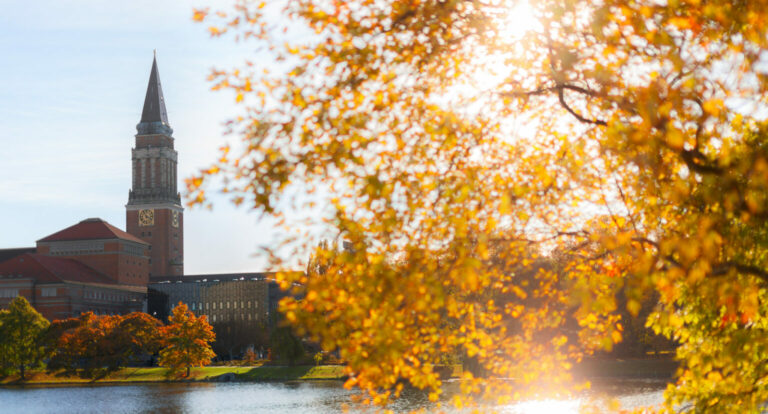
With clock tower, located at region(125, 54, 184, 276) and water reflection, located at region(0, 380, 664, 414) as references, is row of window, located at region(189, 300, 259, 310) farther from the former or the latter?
water reflection, located at region(0, 380, 664, 414)

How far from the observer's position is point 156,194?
5974 inches

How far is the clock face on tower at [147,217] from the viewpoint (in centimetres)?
15062

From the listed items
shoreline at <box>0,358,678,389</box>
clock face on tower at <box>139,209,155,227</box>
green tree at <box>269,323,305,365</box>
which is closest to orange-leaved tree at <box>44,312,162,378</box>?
shoreline at <box>0,358,678,389</box>

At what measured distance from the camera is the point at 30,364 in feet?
266

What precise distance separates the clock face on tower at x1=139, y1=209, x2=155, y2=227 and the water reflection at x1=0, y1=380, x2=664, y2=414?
81768mm

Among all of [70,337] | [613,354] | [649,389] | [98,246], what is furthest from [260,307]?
[649,389]

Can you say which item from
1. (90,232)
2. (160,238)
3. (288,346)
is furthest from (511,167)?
(160,238)

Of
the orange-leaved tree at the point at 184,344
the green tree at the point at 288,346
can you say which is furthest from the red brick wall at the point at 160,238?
the green tree at the point at 288,346

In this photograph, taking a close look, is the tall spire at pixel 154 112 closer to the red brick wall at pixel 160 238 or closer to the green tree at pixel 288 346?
the red brick wall at pixel 160 238

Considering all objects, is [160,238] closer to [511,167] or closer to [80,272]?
[80,272]

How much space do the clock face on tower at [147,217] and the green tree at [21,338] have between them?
69736 mm

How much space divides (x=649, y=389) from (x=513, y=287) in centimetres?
4061

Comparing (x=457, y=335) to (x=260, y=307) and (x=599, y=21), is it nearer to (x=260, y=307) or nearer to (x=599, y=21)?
(x=599, y=21)

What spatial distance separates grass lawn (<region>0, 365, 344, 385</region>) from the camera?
74500 mm
